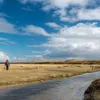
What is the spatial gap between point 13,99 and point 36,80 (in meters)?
17.9

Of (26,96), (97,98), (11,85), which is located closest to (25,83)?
(11,85)

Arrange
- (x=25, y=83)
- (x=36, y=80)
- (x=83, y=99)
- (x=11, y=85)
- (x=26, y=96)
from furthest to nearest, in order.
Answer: (x=36, y=80), (x=25, y=83), (x=11, y=85), (x=26, y=96), (x=83, y=99)

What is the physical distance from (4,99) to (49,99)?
175 inches

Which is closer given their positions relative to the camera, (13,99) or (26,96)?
(13,99)

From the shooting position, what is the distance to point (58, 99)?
2612 cm

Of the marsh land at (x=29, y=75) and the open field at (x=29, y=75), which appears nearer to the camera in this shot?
the marsh land at (x=29, y=75)

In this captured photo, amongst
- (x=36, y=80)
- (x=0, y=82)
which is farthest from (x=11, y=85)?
(x=36, y=80)

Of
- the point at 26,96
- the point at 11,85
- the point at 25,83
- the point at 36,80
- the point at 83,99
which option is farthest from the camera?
the point at 36,80

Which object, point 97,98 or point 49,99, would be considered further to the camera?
point 49,99

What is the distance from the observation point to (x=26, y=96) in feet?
91.9

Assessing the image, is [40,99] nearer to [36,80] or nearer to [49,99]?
[49,99]

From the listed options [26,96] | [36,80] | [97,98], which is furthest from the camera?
[36,80]

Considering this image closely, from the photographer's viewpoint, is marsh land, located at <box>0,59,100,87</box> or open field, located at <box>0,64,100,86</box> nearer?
marsh land, located at <box>0,59,100,87</box>

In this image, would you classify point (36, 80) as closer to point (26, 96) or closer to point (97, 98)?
point (26, 96)
